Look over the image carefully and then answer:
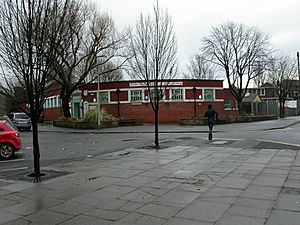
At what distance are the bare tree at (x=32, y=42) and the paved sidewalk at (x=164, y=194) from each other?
5.86 feet

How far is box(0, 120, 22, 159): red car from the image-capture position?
45.7 feet

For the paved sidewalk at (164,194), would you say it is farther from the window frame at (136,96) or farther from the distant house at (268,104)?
the distant house at (268,104)

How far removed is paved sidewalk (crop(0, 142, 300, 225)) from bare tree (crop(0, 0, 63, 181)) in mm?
1787

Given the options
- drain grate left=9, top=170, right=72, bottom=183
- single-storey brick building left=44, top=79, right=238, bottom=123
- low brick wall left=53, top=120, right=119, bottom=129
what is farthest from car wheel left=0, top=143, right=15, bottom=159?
single-storey brick building left=44, top=79, right=238, bottom=123

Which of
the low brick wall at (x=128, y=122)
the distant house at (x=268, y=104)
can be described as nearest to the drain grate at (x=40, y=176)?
the low brick wall at (x=128, y=122)

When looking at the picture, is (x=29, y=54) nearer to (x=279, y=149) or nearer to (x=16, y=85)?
(x=16, y=85)

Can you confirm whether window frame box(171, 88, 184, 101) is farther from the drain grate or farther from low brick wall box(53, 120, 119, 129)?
the drain grate

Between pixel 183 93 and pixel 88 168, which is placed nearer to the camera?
pixel 88 168

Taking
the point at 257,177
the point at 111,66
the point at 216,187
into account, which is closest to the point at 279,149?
the point at 257,177

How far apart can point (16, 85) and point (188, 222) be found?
797cm

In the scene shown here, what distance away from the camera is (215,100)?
136 ft

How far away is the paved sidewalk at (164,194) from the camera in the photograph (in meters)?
5.58

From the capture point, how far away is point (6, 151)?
14.0 metres

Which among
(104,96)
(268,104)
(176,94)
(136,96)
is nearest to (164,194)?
(176,94)
